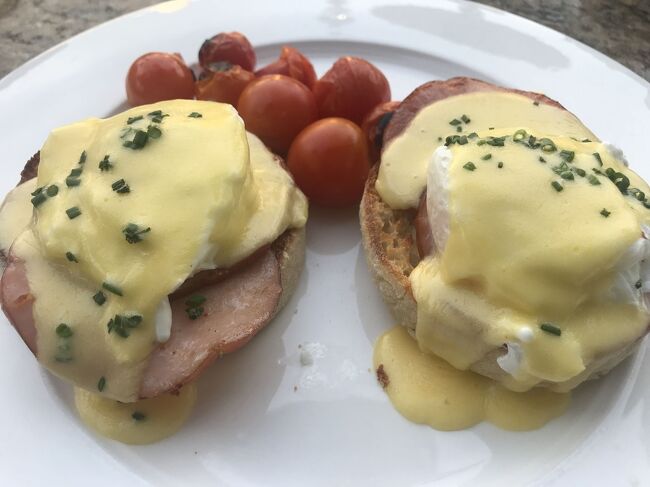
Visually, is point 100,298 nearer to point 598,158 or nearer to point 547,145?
point 547,145

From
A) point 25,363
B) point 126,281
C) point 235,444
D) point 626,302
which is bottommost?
point 235,444

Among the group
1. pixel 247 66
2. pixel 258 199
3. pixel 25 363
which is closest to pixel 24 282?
pixel 25 363

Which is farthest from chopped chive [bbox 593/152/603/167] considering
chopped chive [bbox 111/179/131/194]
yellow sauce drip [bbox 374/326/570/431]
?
chopped chive [bbox 111/179/131/194]

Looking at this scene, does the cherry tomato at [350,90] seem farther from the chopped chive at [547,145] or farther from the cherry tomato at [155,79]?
the chopped chive at [547,145]

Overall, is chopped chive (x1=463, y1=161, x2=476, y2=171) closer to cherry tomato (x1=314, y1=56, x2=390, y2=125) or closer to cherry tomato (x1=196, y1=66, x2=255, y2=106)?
cherry tomato (x1=314, y1=56, x2=390, y2=125)

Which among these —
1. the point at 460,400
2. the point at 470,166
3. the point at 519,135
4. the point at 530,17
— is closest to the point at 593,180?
the point at 519,135

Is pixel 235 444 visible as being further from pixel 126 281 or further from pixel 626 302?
pixel 626 302

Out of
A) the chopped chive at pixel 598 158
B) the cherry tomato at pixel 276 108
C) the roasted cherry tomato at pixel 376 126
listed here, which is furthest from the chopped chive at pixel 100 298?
the chopped chive at pixel 598 158
